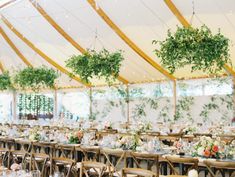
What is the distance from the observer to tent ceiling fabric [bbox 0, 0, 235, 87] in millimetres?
11453

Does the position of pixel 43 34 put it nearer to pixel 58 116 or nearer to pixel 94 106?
pixel 94 106

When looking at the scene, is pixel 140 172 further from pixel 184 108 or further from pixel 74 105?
pixel 74 105

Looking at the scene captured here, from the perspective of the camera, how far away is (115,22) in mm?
13156

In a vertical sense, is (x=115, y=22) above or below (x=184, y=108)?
above

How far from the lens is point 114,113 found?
1967 cm

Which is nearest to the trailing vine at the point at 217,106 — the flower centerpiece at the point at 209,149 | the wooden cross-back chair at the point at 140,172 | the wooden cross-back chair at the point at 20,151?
the wooden cross-back chair at the point at 20,151

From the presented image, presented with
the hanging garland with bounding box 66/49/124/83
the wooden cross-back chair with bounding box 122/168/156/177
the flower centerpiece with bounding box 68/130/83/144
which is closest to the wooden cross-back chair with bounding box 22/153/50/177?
the flower centerpiece with bounding box 68/130/83/144

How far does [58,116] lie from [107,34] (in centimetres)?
986

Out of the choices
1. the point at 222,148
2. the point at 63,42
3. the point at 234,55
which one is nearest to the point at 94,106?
the point at 63,42

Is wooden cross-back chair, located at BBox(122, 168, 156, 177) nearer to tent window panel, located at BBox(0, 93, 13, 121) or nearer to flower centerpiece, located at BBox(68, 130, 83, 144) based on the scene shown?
flower centerpiece, located at BBox(68, 130, 83, 144)

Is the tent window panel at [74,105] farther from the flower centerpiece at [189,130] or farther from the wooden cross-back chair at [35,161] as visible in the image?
the wooden cross-back chair at [35,161]

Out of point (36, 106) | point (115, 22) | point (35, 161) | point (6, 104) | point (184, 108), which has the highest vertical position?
point (115, 22)

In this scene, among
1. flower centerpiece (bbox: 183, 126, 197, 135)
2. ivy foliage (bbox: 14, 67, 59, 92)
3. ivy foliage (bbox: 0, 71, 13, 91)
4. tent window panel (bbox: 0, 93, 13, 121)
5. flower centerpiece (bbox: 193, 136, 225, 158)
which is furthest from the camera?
tent window panel (bbox: 0, 93, 13, 121)

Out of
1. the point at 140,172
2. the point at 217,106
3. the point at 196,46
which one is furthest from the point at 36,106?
the point at 140,172
